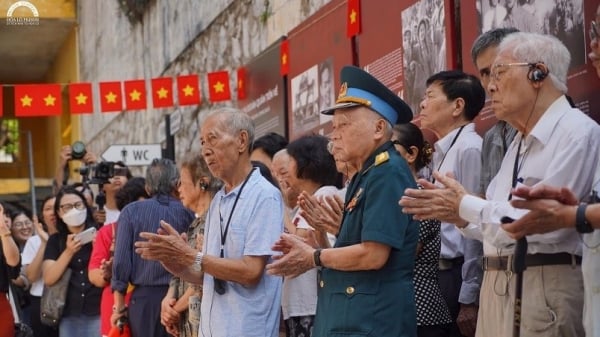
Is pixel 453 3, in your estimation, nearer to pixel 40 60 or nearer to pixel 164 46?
pixel 164 46

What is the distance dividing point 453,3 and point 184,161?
1.80 metres

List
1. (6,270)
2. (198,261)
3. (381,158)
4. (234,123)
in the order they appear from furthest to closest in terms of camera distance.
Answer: (6,270), (234,123), (198,261), (381,158)

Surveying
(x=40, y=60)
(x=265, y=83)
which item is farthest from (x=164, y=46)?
(x=40, y=60)

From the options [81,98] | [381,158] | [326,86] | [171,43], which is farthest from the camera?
[171,43]

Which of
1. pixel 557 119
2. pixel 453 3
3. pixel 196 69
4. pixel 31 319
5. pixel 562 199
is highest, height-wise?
pixel 196 69

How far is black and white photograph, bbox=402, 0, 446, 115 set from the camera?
711cm

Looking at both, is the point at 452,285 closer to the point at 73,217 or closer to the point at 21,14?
the point at 73,217

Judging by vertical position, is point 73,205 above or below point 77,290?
above

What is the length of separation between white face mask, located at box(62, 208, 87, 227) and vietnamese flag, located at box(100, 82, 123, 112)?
18.4 ft

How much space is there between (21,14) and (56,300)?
40.0 feet

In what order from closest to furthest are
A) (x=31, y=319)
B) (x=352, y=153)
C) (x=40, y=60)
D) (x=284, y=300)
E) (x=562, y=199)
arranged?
(x=562, y=199) → (x=352, y=153) → (x=284, y=300) → (x=31, y=319) → (x=40, y=60)

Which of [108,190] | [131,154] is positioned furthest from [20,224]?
[108,190]

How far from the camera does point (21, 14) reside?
813 inches

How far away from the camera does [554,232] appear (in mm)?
4336
